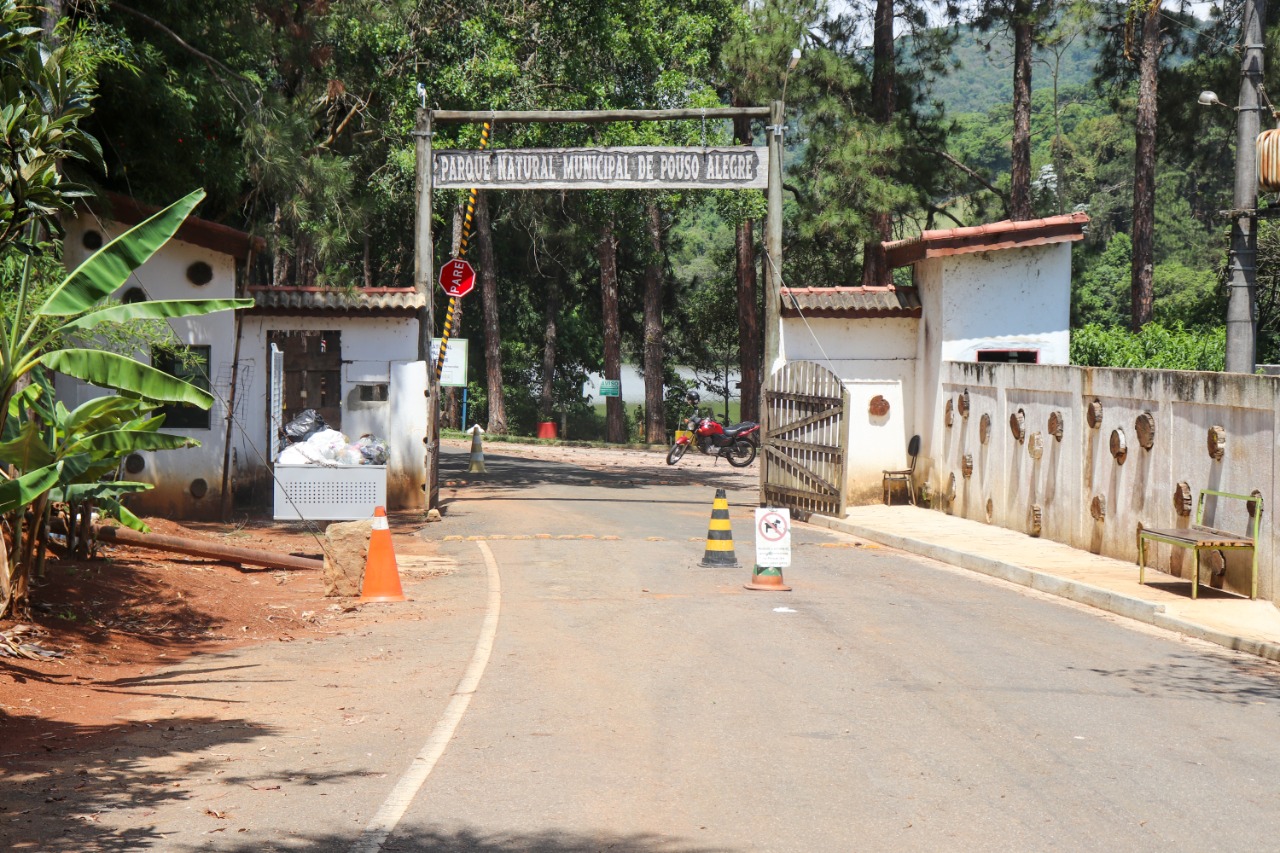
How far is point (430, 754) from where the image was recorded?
7.74 meters

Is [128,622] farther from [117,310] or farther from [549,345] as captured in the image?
[549,345]

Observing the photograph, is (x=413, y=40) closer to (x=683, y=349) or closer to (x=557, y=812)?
(x=557, y=812)

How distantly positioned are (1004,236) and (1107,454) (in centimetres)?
592

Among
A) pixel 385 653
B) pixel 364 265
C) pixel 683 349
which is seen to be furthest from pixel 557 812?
pixel 683 349

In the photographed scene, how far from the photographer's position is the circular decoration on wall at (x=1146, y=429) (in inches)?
612

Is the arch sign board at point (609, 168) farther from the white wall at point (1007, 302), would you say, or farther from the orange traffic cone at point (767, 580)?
the orange traffic cone at point (767, 580)

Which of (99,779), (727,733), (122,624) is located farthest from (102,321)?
(727,733)

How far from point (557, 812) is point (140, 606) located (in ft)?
24.4

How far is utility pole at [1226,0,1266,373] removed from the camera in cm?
1669

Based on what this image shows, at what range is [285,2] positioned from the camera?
23609 millimetres

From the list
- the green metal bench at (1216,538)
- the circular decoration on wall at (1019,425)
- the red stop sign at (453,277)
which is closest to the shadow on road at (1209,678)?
the green metal bench at (1216,538)

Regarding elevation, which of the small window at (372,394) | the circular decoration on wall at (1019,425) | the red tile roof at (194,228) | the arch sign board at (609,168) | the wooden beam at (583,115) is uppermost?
the wooden beam at (583,115)

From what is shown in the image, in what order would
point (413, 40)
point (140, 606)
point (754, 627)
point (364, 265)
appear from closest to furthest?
point (754, 627)
point (140, 606)
point (413, 40)
point (364, 265)

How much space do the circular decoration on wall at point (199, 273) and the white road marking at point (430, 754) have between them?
10.0 m
